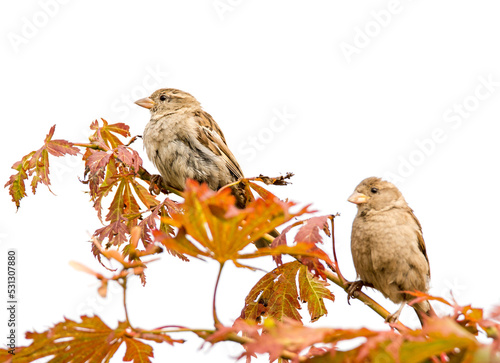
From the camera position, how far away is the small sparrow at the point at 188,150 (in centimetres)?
337

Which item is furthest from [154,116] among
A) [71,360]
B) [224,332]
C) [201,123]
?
[224,332]

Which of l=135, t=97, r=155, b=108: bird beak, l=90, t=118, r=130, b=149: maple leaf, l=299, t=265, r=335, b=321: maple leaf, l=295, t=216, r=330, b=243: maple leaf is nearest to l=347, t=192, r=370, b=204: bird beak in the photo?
l=299, t=265, r=335, b=321: maple leaf

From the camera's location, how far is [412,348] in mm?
887

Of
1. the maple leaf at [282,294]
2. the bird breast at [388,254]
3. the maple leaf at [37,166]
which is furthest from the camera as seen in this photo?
the bird breast at [388,254]

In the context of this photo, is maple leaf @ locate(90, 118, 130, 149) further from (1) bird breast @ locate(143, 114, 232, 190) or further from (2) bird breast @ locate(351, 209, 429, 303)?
(2) bird breast @ locate(351, 209, 429, 303)

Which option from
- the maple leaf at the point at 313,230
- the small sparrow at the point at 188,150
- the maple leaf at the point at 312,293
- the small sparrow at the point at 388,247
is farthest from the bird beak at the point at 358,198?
the maple leaf at the point at 313,230

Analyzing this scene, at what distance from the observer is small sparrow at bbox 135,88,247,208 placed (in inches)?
→ 132

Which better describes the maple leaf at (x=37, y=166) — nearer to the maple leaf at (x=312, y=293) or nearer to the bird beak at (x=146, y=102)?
the maple leaf at (x=312, y=293)

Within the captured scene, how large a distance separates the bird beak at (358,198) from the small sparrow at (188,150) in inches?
31.6

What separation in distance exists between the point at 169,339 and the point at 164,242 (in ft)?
0.66

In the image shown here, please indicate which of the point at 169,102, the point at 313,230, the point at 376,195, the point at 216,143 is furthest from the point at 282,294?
the point at 169,102

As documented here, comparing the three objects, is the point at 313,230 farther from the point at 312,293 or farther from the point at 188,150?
the point at 188,150

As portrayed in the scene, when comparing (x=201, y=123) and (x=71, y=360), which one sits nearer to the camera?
(x=71, y=360)

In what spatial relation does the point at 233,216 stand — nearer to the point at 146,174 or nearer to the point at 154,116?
the point at 146,174
